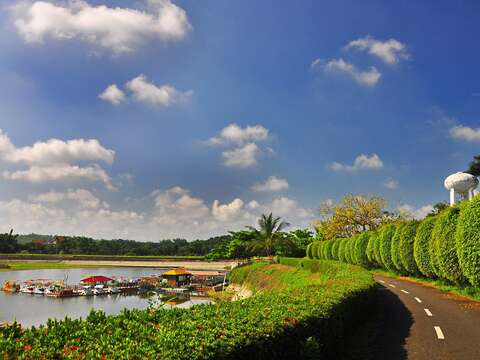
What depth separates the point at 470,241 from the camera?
18.1 m

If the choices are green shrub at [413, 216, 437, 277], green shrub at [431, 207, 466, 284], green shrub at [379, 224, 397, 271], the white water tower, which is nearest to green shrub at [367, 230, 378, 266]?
green shrub at [379, 224, 397, 271]

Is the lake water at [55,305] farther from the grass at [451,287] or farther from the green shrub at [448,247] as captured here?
the green shrub at [448,247]

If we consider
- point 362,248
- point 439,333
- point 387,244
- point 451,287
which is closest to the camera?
point 439,333

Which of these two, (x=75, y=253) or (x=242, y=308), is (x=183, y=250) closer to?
(x=75, y=253)

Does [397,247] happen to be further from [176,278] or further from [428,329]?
[176,278]

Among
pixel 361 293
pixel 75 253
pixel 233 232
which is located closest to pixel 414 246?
pixel 361 293

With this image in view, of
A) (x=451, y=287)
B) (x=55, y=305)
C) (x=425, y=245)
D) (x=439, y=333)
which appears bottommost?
(x=55, y=305)

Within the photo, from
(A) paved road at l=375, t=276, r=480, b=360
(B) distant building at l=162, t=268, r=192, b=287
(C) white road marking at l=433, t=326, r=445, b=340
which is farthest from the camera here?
(B) distant building at l=162, t=268, r=192, b=287

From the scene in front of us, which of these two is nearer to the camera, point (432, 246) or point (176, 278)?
point (432, 246)

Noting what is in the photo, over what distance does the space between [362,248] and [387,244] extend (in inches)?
286

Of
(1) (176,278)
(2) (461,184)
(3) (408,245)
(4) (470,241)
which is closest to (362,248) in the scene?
(3) (408,245)

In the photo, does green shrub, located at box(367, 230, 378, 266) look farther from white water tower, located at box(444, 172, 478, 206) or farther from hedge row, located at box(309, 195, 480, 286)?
white water tower, located at box(444, 172, 478, 206)

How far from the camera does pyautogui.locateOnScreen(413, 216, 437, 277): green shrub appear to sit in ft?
84.8

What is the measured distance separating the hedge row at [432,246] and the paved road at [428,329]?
2036mm
